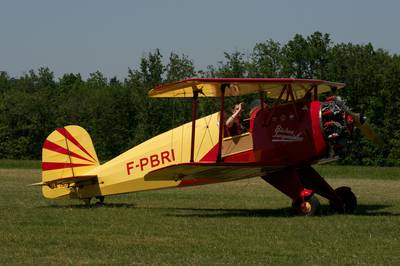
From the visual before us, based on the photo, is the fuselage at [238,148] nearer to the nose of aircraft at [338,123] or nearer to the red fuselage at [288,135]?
the red fuselage at [288,135]

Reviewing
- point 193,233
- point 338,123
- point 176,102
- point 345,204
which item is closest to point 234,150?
point 338,123

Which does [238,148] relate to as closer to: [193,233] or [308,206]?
[308,206]

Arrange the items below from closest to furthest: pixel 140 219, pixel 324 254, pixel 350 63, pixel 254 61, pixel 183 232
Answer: pixel 324 254, pixel 183 232, pixel 140 219, pixel 350 63, pixel 254 61

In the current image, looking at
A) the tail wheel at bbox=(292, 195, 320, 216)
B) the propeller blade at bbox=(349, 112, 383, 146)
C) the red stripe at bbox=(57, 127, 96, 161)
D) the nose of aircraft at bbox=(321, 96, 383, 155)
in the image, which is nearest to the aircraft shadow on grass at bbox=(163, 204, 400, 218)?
the tail wheel at bbox=(292, 195, 320, 216)

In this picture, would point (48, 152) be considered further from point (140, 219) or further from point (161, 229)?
point (161, 229)

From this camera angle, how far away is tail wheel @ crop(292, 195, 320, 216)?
12805mm

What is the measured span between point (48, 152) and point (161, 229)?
17.6 feet

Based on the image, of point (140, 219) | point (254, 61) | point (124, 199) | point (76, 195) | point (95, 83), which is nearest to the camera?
point (140, 219)

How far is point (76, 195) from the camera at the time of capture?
15547mm

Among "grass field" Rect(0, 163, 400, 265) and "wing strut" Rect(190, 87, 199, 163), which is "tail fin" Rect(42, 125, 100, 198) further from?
"wing strut" Rect(190, 87, 199, 163)

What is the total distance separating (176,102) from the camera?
4747cm

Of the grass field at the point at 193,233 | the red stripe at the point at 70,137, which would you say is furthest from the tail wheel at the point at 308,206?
the red stripe at the point at 70,137

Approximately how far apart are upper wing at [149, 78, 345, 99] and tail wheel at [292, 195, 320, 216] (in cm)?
213

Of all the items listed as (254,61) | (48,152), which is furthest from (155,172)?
(254,61)
